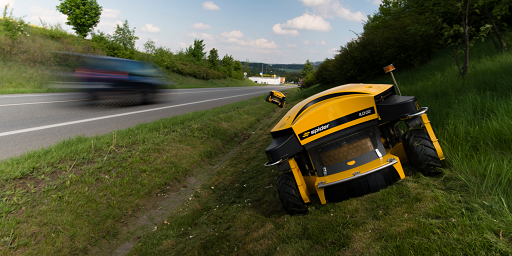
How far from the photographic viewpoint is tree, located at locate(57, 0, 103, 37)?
1328 inches

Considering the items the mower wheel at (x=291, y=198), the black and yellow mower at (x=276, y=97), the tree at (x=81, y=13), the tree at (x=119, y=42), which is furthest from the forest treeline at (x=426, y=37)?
the tree at (x=81, y=13)

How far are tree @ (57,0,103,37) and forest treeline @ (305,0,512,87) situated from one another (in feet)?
110

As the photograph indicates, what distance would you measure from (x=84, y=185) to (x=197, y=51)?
52919 mm

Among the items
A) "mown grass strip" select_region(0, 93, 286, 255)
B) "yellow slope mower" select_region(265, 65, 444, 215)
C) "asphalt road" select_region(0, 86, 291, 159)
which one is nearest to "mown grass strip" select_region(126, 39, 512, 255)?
"yellow slope mower" select_region(265, 65, 444, 215)

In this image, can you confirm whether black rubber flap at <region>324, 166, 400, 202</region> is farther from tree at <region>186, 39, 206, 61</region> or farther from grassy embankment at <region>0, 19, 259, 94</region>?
tree at <region>186, 39, 206, 61</region>

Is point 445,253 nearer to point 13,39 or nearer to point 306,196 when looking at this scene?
point 306,196

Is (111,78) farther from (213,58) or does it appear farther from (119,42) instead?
(213,58)

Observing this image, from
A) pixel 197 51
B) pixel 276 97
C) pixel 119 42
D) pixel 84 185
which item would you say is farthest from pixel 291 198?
pixel 197 51

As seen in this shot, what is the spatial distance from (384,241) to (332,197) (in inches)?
31.3

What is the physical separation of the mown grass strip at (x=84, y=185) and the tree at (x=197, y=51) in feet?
163

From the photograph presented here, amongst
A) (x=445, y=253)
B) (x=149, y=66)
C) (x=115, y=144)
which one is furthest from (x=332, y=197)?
(x=149, y=66)

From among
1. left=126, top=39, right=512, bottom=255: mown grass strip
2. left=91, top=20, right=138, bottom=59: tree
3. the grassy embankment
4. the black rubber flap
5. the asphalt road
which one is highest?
left=91, top=20, right=138, bottom=59: tree

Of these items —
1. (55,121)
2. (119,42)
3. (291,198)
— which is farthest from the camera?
(119,42)

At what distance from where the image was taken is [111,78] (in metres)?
10.1
